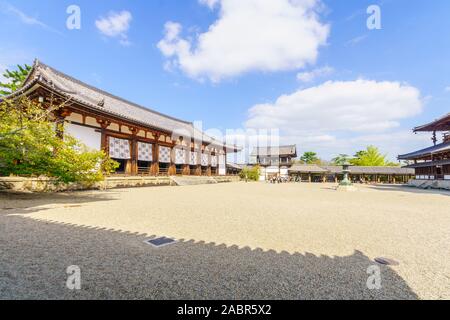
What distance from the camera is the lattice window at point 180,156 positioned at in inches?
892

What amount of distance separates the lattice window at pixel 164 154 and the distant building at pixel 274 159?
27.2m

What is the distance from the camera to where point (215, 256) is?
359 centimetres

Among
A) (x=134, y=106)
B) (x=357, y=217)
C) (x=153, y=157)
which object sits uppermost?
(x=134, y=106)

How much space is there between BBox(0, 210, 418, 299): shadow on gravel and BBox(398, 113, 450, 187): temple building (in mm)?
28773

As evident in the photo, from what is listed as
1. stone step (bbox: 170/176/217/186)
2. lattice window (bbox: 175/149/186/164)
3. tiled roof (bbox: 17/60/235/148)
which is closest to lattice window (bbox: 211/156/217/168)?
stone step (bbox: 170/176/217/186)

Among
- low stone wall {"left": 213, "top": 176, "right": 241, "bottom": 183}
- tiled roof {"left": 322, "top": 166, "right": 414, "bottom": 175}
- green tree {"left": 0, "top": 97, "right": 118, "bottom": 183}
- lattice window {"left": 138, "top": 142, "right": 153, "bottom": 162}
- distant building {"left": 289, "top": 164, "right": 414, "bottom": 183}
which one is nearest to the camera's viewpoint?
green tree {"left": 0, "top": 97, "right": 118, "bottom": 183}

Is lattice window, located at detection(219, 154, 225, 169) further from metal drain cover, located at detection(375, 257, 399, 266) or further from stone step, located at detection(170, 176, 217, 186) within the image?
metal drain cover, located at detection(375, 257, 399, 266)

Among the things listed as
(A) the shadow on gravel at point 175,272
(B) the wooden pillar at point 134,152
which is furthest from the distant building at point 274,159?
(A) the shadow on gravel at point 175,272

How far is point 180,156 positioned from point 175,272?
20.8 m

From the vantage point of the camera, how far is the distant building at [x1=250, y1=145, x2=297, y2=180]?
46.1 m

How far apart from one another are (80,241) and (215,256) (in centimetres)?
275

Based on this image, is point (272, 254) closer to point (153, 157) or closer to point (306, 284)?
point (306, 284)

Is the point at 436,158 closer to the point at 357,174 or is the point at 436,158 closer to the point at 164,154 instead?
the point at 357,174
